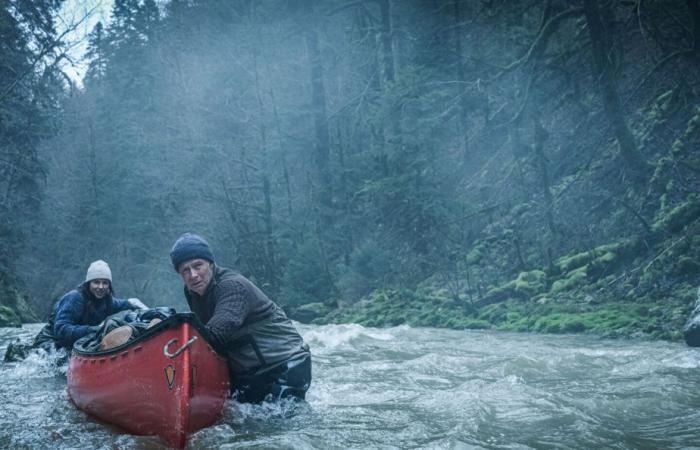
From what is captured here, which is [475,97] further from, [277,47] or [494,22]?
[277,47]

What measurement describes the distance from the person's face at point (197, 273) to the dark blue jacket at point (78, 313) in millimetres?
3192

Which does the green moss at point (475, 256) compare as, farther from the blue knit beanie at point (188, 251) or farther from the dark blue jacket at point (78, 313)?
the blue knit beanie at point (188, 251)

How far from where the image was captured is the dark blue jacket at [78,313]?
25.3 feet

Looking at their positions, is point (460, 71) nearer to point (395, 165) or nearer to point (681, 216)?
point (395, 165)

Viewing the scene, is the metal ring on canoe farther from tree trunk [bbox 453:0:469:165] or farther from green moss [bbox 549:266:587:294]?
tree trunk [bbox 453:0:469:165]

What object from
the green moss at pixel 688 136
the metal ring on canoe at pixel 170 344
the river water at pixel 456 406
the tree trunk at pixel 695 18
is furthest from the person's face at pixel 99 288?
the tree trunk at pixel 695 18

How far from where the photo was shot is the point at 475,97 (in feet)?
58.1

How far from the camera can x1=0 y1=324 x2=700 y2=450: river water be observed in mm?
4551

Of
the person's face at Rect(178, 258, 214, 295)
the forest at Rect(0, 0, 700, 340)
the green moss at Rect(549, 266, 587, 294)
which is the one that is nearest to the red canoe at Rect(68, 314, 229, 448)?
the person's face at Rect(178, 258, 214, 295)

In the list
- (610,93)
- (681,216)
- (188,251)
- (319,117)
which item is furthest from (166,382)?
(319,117)

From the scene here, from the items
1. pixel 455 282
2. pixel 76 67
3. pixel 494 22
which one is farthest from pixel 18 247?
pixel 494 22

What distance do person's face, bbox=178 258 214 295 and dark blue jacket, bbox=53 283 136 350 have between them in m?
3.19

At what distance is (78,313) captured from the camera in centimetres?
802

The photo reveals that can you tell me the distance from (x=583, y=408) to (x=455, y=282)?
31.7 feet
